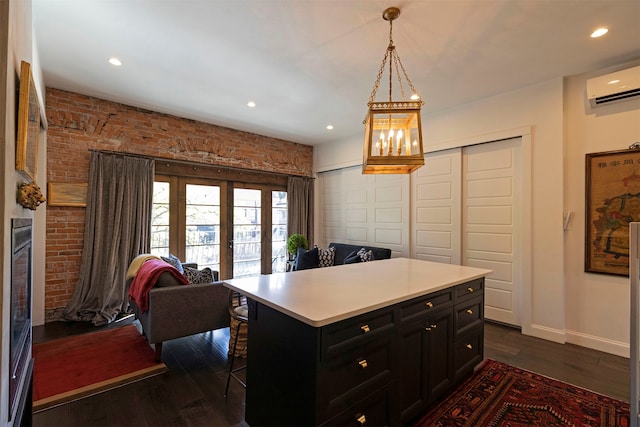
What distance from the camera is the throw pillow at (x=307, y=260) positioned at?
16.4 feet

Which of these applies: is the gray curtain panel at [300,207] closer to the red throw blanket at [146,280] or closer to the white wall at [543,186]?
the red throw blanket at [146,280]

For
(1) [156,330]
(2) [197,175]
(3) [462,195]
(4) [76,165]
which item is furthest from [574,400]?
(4) [76,165]

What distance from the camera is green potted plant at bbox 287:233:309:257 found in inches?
217

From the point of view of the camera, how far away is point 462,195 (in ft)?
13.2

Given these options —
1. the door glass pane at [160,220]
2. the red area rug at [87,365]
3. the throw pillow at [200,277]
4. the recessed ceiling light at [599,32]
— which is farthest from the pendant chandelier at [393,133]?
the door glass pane at [160,220]

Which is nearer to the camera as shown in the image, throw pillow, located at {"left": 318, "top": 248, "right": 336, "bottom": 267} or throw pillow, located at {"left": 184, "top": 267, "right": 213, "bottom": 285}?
throw pillow, located at {"left": 184, "top": 267, "right": 213, "bottom": 285}

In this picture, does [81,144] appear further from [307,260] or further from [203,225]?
[307,260]

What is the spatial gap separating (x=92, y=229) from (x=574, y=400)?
17.2 ft

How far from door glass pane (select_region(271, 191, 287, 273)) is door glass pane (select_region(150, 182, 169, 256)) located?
76.1 inches

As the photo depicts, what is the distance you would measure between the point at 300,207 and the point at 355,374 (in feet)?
15.2

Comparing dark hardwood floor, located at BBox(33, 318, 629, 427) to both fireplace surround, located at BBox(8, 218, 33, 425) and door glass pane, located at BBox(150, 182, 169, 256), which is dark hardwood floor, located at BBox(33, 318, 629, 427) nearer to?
fireplace surround, located at BBox(8, 218, 33, 425)

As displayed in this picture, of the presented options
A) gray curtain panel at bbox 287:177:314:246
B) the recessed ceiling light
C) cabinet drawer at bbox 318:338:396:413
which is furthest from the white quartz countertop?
gray curtain panel at bbox 287:177:314:246

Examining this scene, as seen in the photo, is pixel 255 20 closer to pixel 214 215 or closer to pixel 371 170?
pixel 371 170

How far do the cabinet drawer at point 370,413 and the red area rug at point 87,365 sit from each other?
187cm
